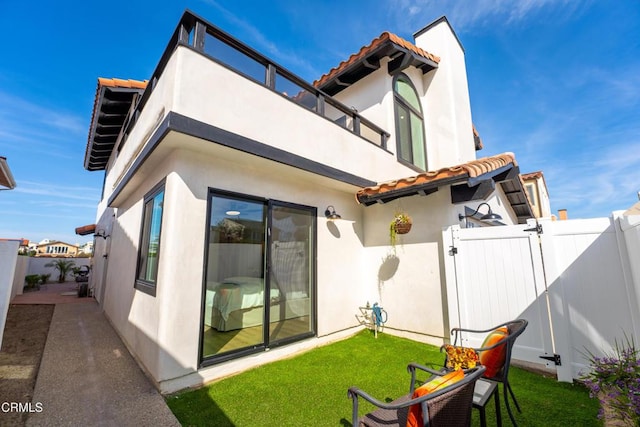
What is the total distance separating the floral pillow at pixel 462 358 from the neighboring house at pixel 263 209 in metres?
3.32

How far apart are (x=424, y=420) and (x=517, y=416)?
104 inches

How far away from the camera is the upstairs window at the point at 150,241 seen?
4887 mm

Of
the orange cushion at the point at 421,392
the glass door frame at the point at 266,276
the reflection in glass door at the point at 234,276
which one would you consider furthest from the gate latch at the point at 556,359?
the reflection in glass door at the point at 234,276

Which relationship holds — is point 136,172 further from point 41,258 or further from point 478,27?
point 41,258

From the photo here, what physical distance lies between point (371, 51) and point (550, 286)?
289 inches

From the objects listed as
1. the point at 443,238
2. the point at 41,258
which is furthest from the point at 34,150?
the point at 443,238

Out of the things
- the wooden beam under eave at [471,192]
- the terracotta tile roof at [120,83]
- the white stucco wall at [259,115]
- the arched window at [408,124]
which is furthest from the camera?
the arched window at [408,124]

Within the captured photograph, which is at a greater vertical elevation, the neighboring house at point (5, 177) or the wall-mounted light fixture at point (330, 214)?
the neighboring house at point (5, 177)

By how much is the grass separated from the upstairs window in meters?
2.04

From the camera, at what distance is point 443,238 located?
19.6 feet

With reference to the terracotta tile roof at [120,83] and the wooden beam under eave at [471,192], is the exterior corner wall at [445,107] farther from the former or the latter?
the terracotta tile roof at [120,83]

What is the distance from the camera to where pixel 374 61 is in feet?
27.4

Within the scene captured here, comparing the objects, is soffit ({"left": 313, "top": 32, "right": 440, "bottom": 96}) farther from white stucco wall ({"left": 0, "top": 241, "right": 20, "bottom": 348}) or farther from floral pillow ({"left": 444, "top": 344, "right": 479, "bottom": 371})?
white stucco wall ({"left": 0, "top": 241, "right": 20, "bottom": 348})

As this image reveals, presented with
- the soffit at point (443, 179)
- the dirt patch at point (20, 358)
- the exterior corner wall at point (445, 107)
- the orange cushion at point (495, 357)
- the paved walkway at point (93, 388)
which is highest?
the exterior corner wall at point (445, 107)
